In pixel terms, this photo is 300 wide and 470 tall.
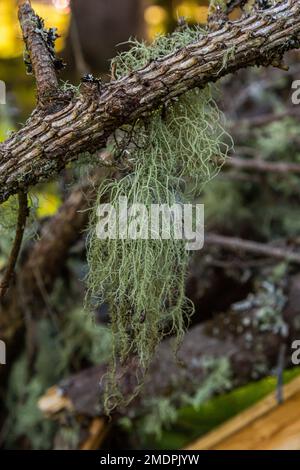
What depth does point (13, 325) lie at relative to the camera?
175 centimetres

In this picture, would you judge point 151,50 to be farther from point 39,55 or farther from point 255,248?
point 255,248

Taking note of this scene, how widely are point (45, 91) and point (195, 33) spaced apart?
23 cm

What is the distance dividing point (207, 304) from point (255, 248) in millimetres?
253

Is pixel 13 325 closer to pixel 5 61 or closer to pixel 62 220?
pixel 62 220

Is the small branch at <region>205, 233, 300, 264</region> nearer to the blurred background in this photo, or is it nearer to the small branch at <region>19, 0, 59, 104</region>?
the blurred background

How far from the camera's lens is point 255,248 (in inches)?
70.2

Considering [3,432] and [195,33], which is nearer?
[195,33]

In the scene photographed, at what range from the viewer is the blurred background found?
156cm

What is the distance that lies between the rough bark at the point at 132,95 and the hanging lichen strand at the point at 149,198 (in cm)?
4

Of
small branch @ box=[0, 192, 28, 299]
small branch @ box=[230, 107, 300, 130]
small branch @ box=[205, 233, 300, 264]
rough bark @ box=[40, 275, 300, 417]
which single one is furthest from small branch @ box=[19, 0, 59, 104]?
small branch @ box=[230, 107, 300, 130]

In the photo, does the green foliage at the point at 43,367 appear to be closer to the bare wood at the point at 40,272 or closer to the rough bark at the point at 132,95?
the bare wood at the point at 40,272

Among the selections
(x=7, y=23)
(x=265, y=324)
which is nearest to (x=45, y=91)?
(x=265, y=324)

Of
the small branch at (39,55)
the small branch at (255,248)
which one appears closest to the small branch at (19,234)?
the small branch at (39,55)

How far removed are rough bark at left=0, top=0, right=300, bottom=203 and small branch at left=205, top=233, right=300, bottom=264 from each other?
1.01 m
